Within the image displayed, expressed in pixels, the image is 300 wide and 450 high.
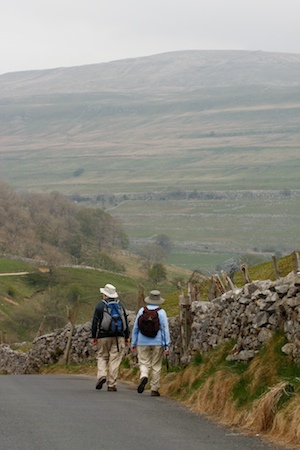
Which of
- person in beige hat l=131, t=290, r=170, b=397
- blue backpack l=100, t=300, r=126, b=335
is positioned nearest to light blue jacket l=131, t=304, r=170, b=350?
person in beige hat l=131, t=290, r=170, b=397

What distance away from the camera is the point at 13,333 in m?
82.4

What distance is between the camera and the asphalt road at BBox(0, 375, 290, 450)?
38.6ft

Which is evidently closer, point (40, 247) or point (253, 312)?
point (253, 312)

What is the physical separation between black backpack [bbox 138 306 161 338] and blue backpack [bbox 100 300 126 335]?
752 mm

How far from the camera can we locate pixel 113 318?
1928 cm

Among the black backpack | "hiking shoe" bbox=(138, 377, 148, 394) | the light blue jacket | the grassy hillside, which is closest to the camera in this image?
the black backpack

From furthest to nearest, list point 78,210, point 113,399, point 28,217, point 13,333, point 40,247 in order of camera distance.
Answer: point 78,210 < point 28,217 < point 40,247 < point 13,333 < point 113,399

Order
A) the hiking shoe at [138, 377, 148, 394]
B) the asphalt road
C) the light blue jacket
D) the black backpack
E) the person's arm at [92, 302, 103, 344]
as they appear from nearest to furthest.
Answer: the asphalt road, the black backpack, the light blue jacket, the hiking shoe at [138, 377, 148, 394], the person's arm at [92, 302, 103, 344]

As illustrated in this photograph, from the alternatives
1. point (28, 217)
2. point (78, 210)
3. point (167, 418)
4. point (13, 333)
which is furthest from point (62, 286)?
point (167, 418)

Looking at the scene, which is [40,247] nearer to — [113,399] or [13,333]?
[13,333]

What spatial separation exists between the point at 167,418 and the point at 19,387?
7.11 m

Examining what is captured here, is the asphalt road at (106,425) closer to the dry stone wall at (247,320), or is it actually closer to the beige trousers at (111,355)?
the beige trousers at (111,355)

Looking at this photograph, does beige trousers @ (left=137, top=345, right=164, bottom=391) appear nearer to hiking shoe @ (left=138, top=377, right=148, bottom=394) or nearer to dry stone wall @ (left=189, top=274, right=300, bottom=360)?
hiking shoe @ (left=138, top=377, right=148, bottom=394)

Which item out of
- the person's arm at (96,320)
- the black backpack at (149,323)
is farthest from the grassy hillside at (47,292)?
the black backpack at (149,323)
